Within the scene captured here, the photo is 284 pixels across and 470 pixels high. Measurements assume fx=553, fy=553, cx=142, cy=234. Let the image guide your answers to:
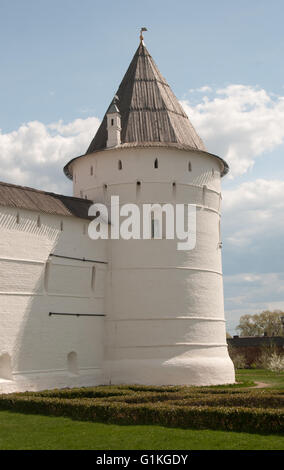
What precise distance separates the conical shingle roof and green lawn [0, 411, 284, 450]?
1425 centimetres

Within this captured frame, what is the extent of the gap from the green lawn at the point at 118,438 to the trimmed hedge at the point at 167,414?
1.06ft

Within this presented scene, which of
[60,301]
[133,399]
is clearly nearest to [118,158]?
[60,301]

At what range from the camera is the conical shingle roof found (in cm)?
2348

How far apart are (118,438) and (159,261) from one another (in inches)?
487

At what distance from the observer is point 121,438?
9922 mm

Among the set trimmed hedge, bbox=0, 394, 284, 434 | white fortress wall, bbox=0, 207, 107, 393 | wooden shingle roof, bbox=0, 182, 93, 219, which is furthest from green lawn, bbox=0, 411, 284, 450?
wooden shingle roof, bbox=0, 182, 93, 219

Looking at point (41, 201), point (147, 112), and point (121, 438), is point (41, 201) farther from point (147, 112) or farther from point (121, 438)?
point (121, 438)

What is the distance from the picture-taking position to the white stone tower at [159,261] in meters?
21.4

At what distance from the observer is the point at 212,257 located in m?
23.2

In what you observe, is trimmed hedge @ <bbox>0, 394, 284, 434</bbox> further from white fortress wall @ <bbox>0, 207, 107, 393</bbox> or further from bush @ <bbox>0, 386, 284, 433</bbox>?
white fortress wall @ <bbox>0, 207, 107, 393</bbox>

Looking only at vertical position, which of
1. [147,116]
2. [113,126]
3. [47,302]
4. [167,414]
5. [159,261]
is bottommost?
[167,414]

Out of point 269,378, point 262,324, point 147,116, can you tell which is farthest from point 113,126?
point 262,324

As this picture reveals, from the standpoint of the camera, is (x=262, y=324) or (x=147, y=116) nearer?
(x=147, y=116)
